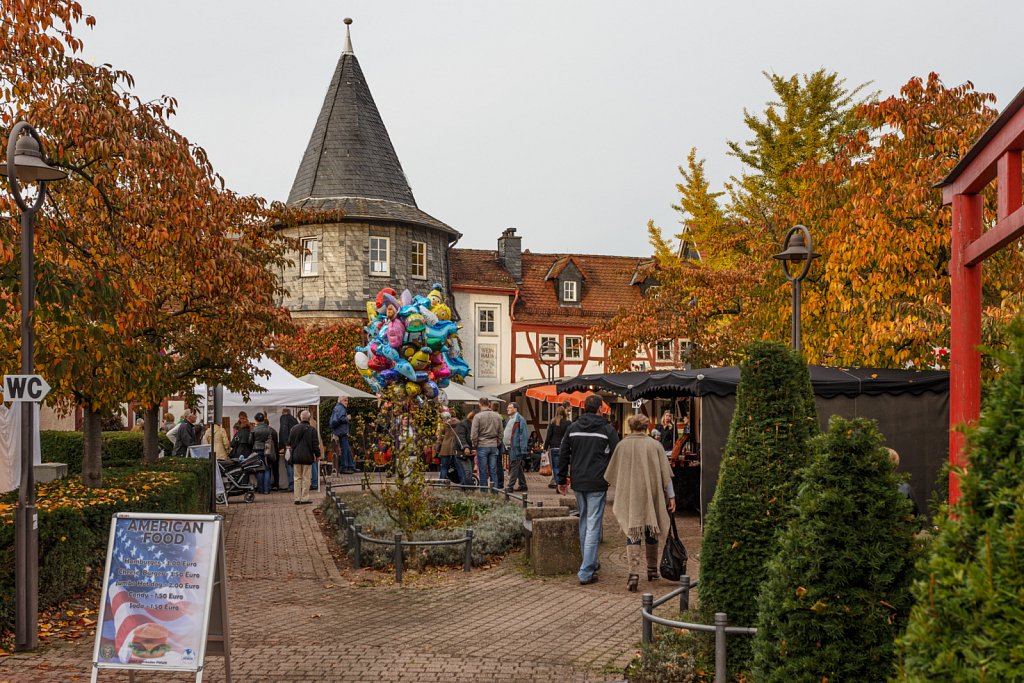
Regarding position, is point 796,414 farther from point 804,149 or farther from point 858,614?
point 804,149

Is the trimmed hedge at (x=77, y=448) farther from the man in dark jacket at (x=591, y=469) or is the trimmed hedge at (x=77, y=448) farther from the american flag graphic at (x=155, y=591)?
the american flag graphic at (x=155, y=591)

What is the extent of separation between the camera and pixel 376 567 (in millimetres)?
11477

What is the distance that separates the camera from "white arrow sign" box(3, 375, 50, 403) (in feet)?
25.2

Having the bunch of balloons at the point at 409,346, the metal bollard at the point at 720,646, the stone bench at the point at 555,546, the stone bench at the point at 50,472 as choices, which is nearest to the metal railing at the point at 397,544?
the stone bench at the point at 555,546

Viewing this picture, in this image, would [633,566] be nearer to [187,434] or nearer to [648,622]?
[648,622]

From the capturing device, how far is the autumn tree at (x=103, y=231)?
9.27 meters

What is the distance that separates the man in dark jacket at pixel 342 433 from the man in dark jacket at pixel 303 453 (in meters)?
4.33

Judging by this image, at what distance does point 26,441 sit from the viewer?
782cm

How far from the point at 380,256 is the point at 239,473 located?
19.6m

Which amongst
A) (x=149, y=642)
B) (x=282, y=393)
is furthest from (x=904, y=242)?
(x=282, y=393)

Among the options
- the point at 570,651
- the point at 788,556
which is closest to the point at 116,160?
the point at 570,651

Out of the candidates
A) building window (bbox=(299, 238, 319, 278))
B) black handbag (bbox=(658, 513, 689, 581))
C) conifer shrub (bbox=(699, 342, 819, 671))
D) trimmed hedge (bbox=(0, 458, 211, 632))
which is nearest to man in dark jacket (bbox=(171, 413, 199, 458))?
trimmed hedge (bbox=(0, 458, 211, 632))

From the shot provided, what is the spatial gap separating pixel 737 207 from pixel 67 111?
21.9 m

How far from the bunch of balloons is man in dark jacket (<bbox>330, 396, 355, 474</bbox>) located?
27.3 ft
